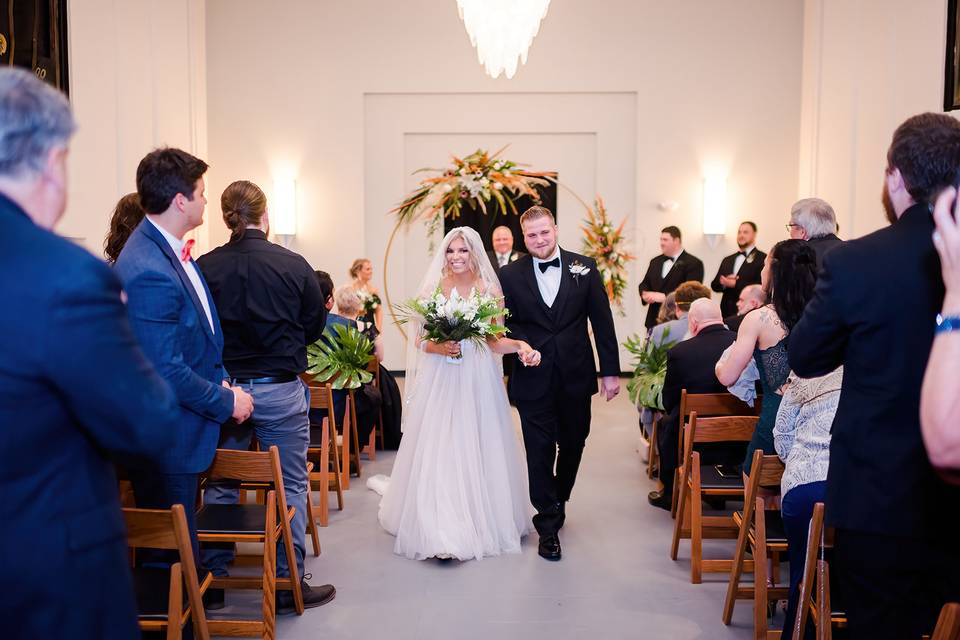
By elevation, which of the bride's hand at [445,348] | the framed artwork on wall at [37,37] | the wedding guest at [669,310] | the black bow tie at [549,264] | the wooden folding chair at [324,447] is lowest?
the wooden folding chair at [324,447]

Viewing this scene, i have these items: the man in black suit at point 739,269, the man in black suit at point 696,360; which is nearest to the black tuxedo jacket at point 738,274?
the man in black suit at point 739,269

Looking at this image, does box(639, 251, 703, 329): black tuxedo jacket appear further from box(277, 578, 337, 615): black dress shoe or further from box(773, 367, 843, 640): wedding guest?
box(773, 367, 843, 640): wedding guest

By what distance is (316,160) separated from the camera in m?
11.9

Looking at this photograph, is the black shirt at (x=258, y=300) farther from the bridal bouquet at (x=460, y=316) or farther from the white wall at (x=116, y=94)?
the white wall at (x=116, y=94)

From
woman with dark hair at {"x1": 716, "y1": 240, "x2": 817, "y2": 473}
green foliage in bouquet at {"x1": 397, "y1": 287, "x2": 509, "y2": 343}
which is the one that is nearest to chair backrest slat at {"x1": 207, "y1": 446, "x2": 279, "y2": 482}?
green foliage in bouquet at {"x1": 397, "y1": 287, "x2": 509, "y2": 343}

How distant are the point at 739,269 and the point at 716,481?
6.21 metres

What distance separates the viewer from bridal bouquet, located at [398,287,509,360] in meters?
4.90

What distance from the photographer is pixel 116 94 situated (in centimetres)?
779

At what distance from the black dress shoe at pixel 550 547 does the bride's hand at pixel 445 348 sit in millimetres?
1194

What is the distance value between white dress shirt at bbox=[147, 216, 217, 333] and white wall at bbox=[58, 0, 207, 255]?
363 centimetres

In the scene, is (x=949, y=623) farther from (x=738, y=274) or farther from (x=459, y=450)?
(x=738, y=274)

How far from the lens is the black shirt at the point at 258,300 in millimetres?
3992

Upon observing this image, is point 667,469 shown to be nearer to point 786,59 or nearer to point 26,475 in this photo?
point 26,475

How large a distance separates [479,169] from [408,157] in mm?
4557
